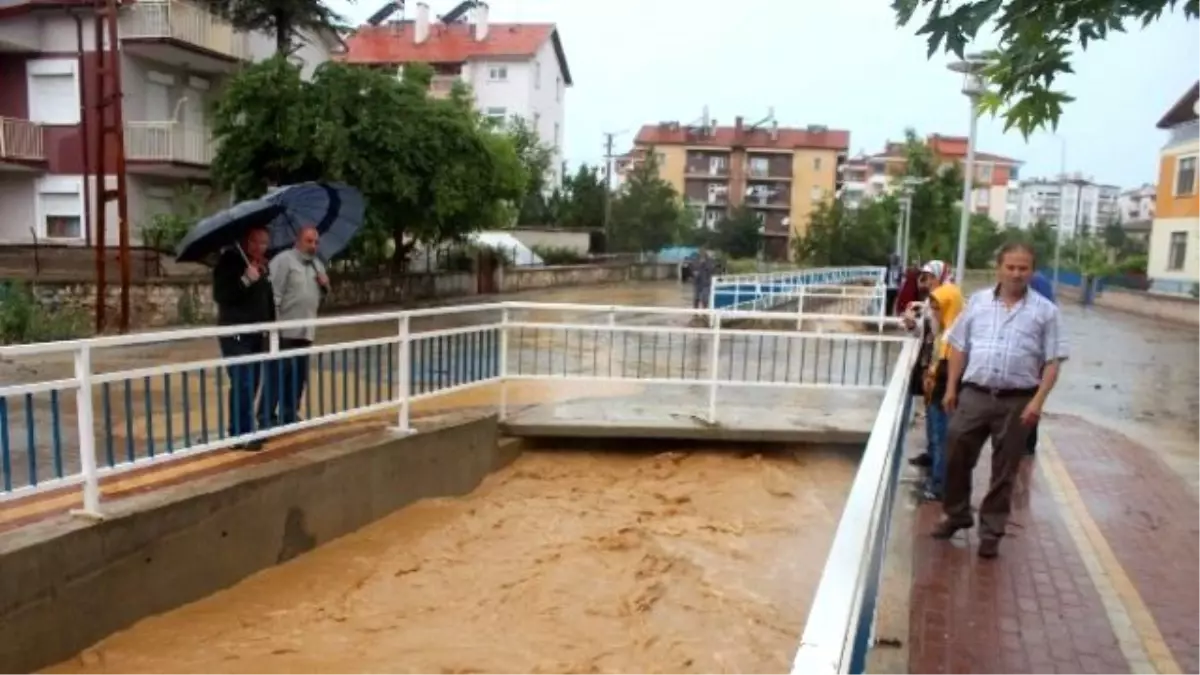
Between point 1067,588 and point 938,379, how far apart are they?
1614 mm

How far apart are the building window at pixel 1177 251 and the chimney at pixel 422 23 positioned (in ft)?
134

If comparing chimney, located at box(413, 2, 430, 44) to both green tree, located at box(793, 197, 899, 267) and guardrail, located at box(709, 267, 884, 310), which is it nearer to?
green tree, located at box(793, 197, 899, 267)

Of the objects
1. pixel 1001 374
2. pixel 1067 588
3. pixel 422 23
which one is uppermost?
pixel 422 23

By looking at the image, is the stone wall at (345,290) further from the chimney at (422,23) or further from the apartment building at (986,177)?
the apartment building at (986,177)

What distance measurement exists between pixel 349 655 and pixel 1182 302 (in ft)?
107

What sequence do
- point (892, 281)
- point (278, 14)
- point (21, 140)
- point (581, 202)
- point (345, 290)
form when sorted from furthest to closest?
point (581, 202)
point (892, 281)
point (345, 290)
point (21, 140)
point (278, 14)

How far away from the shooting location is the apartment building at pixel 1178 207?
3438cm

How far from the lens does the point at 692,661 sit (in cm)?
489

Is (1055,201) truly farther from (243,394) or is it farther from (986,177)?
(243,394)

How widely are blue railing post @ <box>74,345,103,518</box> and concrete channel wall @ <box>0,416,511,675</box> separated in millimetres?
119

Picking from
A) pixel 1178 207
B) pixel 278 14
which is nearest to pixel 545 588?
pixel 278 14

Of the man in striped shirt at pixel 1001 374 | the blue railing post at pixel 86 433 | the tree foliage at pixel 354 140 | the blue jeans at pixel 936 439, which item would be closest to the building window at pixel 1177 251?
the tree foliage at pixel 354 140

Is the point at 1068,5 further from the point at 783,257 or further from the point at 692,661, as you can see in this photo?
the point at 783,257

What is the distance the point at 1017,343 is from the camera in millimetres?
4977
